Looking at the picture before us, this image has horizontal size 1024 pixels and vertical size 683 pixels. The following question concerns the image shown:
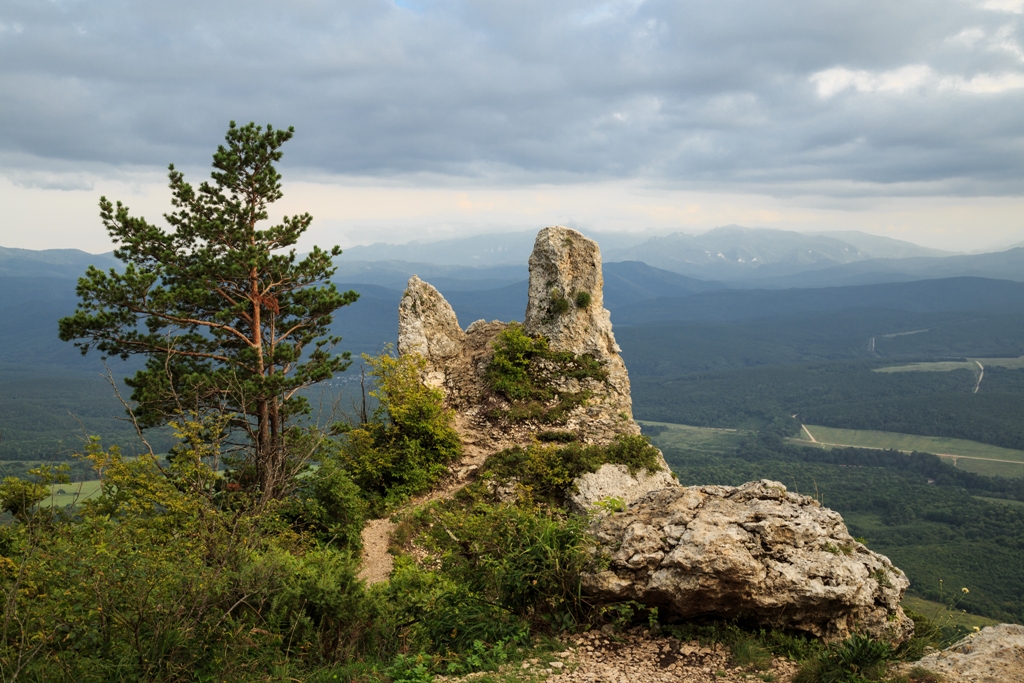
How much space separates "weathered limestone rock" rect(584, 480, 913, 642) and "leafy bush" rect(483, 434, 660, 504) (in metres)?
8.62

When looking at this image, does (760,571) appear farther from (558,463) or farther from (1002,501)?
(1002,501)

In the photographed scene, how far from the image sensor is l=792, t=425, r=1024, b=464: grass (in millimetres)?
160512

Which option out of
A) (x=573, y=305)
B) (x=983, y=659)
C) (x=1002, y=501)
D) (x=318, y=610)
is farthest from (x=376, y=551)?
(x=1002, y=501)

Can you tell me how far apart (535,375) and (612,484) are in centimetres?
589

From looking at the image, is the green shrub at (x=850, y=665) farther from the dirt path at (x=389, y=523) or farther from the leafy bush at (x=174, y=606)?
the dirt path at (x=389, y=523)

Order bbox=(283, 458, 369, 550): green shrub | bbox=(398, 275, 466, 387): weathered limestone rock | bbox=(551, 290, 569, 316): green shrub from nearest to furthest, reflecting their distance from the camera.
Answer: bbox=(283, 458, 369, 550): green shrub
bbox=(551, 290, 569, 316): green shrub
bbox=(398, 275, 466, 387): weathered limestone rock

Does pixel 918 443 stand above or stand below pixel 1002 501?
below

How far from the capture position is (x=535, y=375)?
23359 mm

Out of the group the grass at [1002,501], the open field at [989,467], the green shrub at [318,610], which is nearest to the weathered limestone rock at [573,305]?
the green shrub at [318,610]

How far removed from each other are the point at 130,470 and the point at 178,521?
1991mm

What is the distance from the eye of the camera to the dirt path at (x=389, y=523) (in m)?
17.0

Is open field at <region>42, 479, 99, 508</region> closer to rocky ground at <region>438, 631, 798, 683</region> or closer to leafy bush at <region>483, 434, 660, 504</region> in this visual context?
rocky ground at <region>438, 631, 798, 683</region>

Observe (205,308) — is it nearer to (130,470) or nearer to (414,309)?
(414,309)

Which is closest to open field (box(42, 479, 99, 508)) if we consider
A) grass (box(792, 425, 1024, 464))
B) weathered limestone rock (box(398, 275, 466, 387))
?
weathered limestone rock (box(398, 275, 466, 387))
